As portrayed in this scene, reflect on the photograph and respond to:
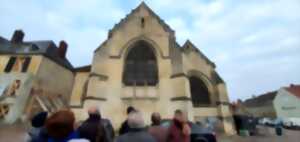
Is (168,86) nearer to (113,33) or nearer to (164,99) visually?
(164,99)

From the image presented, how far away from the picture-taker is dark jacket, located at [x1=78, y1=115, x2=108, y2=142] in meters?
3.71

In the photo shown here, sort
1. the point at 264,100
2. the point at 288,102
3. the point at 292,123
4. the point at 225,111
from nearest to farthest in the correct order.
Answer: the point at 225,111 < the point at 292,123 < the point at 288,102 < the point at 264,100

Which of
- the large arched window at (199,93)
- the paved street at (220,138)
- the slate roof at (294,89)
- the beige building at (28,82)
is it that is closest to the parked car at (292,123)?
the slate roof at (294,89)

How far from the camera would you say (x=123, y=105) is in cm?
1540

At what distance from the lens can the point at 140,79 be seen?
16.2 metres

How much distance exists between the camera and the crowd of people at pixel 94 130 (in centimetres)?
230

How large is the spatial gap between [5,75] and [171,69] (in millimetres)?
16680

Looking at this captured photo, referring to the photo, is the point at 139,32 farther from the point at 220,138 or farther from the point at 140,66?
the point at 220,138

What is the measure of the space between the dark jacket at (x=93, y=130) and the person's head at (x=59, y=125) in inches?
56.1

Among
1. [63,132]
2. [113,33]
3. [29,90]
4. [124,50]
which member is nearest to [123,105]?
[124,50]

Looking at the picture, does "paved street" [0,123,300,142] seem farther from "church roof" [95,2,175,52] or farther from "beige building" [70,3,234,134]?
"church roof" [95,2,175,52]

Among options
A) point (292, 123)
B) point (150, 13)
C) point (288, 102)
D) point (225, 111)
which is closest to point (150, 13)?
point (150, 13)

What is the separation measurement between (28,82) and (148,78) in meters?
12.2

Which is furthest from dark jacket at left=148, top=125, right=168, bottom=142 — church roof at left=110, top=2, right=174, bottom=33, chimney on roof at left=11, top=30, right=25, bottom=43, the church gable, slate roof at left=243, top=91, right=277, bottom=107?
slate roof at left=243, top=91, right=277, bottom=107
